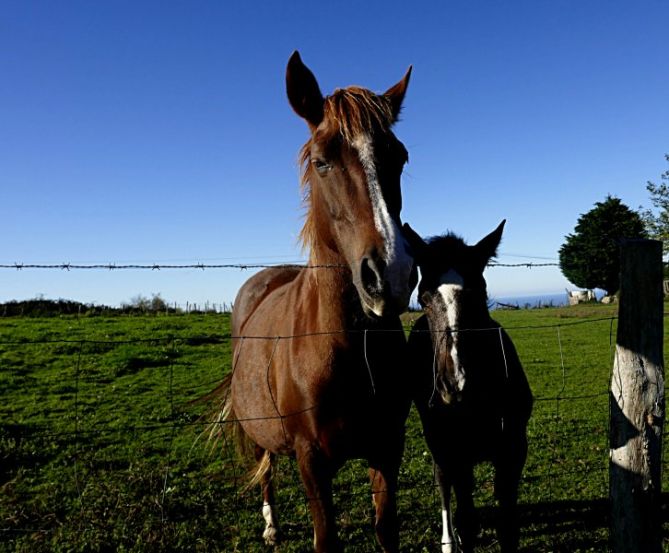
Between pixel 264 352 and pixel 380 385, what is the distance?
44.9 inches

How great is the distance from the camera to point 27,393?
9992 mm

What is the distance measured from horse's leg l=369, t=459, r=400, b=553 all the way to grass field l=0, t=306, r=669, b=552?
1077 millimetres

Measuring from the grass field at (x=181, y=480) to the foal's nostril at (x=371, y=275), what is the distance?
1.27 metres

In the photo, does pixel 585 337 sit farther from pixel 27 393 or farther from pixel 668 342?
pixel 27 393

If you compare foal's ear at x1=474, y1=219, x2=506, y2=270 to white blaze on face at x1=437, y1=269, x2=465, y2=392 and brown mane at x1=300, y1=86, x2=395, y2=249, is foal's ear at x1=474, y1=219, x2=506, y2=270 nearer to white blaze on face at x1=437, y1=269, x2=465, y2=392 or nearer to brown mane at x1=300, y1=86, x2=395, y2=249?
white blaze on face at x1=437, y1=269, x2=465, y2=392

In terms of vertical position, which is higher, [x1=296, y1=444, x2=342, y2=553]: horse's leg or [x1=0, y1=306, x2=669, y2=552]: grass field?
[x1=296, y1=444, x2=342, y2=553]: horse's leg

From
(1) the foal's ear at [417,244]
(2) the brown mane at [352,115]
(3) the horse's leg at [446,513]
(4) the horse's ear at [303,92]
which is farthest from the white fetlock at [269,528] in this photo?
(4) the horse's ear at [303,92]

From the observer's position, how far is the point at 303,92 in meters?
2.49

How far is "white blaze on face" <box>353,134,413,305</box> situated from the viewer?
1.88 m

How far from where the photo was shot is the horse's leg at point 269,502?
4.20 metres

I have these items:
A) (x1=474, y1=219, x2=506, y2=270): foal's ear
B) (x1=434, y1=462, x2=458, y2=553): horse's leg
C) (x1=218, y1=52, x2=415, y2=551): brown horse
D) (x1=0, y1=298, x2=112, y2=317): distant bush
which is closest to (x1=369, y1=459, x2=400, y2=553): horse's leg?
(x1=218, y1=52, x2=415, y2=551): brown horse

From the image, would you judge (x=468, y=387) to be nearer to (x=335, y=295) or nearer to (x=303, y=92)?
(x=335, y=295)

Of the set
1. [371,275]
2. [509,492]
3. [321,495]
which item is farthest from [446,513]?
[371,275]

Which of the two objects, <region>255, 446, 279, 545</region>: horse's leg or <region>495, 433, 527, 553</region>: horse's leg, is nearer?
<region>495, 433, 527, 553</region>: horse's leg
